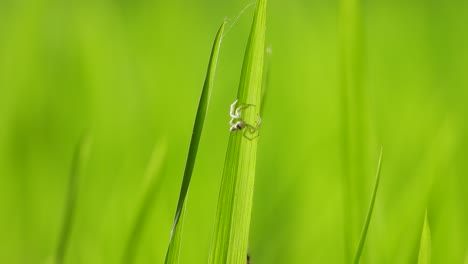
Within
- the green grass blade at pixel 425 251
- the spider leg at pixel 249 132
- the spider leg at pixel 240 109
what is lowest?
the green grass blade at pixel 425 251

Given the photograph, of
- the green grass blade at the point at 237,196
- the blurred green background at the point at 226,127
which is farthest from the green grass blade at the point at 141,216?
the green grass blade at the point at 237,196

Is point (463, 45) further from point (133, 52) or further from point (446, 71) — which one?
point (133, 52)

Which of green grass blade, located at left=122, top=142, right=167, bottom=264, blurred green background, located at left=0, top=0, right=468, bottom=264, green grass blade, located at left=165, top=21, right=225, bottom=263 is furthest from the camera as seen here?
blurred green background, located at left=0, top=0, right=468, bottom=264

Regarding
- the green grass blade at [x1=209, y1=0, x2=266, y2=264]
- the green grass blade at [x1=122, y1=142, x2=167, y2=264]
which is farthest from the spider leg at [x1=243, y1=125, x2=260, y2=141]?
the green grass blade at [x1=122, y1=142, x2=167, y2=264]

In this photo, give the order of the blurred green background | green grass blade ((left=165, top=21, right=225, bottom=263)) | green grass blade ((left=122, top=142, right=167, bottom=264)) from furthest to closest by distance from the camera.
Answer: the blurred green background → green grass blade ((left=122, top=142, right=167, bottom=264)) → green grass blade ((left=165, top=21, right=225, bottom=263))

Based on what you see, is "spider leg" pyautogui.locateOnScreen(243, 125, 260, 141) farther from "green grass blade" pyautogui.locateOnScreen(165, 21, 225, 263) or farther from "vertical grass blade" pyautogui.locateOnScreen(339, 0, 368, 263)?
"vertical grass blade" pyautogui.locateOnScreen(339, 0, 368, 263)

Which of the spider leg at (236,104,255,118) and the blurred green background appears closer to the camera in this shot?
the spider leg at (236,104,255,118)

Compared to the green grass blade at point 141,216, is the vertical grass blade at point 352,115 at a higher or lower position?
higher

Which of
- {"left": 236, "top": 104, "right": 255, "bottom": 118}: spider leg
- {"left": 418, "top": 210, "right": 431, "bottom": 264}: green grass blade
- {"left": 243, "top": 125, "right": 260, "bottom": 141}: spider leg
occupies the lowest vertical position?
{"left": 418, "top": 210, "right": 431, "bottom": 264}: green grass blade

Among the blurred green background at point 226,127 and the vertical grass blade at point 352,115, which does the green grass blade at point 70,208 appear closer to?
the blurred green background at point 226,127
